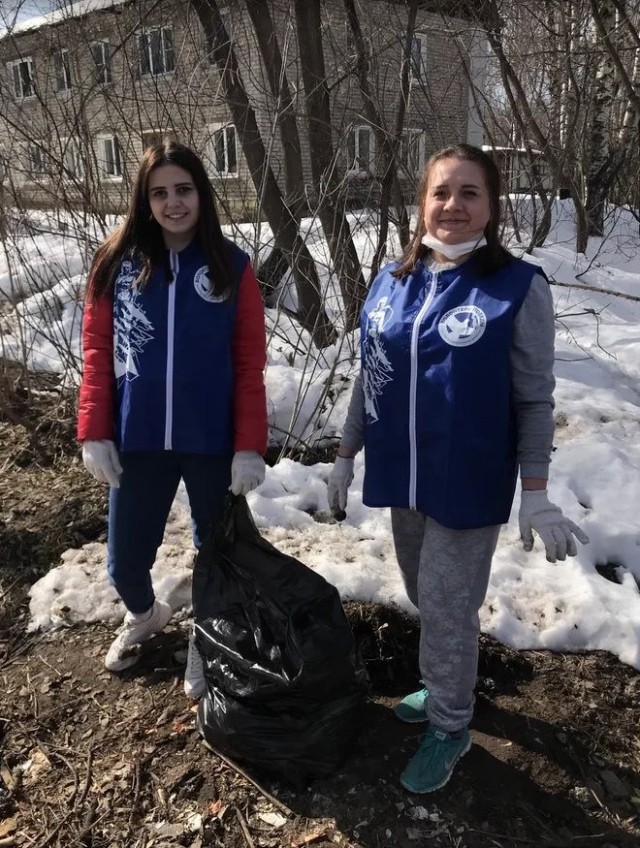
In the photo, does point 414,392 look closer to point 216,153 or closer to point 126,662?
point 126,662

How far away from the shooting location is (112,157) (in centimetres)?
434

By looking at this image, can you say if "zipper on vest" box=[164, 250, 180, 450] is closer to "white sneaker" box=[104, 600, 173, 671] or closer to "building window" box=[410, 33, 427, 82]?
"white sneaker" box=[104, 600, 173, 671]

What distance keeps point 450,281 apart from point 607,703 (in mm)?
1614

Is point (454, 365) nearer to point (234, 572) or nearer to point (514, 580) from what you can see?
point (234, 572)

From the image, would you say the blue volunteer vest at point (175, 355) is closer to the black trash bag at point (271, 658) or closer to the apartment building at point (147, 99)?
the black trash bag at point (271, 658)

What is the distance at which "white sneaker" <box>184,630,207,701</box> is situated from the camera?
2.25 m

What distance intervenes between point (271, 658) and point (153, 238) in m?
1.34

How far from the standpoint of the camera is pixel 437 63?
5.07 meters

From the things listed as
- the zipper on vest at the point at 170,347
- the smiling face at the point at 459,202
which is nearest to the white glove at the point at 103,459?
the zipper on vest at the point at 170,347

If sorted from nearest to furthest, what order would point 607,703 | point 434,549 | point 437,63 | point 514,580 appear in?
1. point 434,549
2. point 607,703
3. point 514,580
4. point 437,63

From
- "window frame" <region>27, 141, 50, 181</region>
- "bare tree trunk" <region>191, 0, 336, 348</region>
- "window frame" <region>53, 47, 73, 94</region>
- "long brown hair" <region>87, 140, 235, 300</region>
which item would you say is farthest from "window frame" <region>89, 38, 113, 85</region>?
"long brown hair" <region>87, 140, 235, 300</region>

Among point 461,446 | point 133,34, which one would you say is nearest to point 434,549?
point 461,446

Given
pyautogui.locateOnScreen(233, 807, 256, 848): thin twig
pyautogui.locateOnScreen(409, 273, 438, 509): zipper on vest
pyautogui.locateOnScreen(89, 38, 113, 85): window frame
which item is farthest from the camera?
pyautogui.locateOnScreen(89, 38, 113, 85): window frame

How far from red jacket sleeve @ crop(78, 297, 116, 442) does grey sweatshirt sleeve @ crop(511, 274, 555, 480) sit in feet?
4.06
